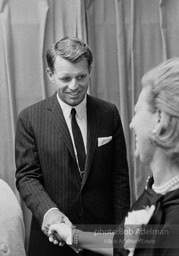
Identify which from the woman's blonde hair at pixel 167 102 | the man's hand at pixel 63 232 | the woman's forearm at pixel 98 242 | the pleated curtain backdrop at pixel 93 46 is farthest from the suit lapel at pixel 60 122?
the woman's blonde hair at pixel 167 102

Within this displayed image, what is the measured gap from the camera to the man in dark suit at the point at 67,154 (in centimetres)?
223

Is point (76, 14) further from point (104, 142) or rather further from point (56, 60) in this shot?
point (104, 142)

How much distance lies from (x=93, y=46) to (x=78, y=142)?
958mm

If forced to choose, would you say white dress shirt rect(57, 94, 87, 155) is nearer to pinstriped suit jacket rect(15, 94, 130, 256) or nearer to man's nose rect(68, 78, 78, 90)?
pinstriped suit jacket rect(15, 94, 130, 256)

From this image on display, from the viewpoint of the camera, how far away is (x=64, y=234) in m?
1.84

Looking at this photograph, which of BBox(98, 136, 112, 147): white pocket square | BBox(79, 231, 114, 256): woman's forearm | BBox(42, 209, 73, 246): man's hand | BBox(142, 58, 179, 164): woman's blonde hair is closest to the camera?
BBox(142, 58, 179, 164): woman's blonde hair

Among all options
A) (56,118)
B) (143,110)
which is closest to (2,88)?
(56,118)

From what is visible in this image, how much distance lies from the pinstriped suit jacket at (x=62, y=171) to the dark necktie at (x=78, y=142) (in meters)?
0.03

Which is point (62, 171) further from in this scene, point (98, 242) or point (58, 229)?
point (98, 242)

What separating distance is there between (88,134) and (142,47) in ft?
3.48

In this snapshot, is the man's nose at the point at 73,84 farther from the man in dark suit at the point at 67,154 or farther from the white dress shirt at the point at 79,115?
the white dress shirt at the point at 79,115

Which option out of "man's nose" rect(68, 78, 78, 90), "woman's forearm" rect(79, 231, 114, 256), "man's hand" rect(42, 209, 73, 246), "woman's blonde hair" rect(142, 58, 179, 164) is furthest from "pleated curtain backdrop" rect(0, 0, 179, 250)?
"woman's blonde hair" rect(142, 58, 179, 164)

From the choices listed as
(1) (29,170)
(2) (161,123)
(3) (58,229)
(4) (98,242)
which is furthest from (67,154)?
(2) (161,123)

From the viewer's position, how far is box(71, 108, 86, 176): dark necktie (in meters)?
2.26
